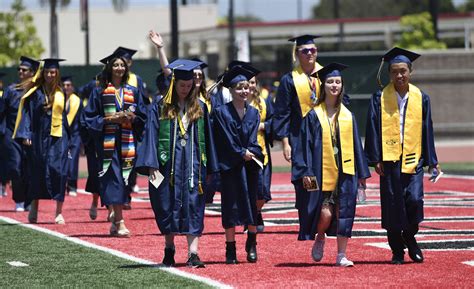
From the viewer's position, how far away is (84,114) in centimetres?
1469

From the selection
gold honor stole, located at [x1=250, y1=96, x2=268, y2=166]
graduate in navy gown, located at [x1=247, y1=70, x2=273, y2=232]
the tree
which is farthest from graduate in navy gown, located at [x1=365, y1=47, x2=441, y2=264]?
the tree

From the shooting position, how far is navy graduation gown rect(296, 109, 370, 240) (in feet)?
37.4

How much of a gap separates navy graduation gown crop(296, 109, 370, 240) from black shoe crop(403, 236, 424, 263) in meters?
0.67

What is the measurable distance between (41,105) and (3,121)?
308 centimetres

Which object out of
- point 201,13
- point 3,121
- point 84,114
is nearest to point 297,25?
point 201,13

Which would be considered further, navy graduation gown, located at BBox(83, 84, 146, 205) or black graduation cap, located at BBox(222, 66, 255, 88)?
navy graduation gown, located at BBox(83, 84, 146, 205)

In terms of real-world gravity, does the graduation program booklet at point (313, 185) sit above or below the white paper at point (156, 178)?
below

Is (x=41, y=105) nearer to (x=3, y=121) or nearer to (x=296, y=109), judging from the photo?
(x=3, y=121)

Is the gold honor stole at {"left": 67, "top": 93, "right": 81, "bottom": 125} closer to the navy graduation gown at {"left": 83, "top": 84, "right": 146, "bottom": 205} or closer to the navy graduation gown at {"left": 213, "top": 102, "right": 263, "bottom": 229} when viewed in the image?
the navy graduation gown at {"left": 83, "top": 84, "right": 146, "bottom": 205}

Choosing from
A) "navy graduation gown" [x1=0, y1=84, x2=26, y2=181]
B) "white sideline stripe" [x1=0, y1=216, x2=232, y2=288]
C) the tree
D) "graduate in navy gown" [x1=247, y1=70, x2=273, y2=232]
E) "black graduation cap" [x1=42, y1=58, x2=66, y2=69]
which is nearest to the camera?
"white sideline stripe" [x1=0, y1=216, x2=232, y2=288]

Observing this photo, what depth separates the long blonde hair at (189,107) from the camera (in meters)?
11.5

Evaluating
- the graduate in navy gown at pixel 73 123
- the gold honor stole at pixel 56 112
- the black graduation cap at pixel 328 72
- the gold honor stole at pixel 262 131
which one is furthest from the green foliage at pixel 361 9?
the black graduation cap at pixel 328 72

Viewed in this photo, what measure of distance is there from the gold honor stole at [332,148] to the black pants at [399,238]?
0.76 m

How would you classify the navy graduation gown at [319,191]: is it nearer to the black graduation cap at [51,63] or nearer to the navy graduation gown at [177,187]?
the navy graduation gown at [177,187]
